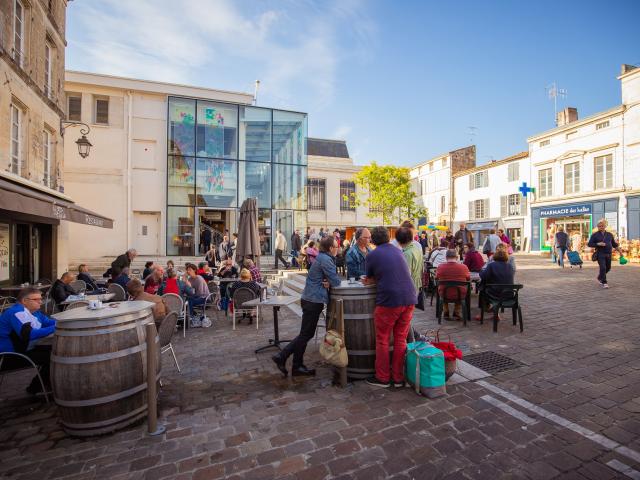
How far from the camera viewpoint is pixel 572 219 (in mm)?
25109

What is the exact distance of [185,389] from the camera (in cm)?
393

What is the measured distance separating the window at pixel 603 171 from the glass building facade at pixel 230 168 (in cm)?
2024

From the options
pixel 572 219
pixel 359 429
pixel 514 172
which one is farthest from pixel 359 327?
pixel 514 172

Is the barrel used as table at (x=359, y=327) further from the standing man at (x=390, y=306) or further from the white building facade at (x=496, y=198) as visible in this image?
the white building facade at (x=496, y=198)

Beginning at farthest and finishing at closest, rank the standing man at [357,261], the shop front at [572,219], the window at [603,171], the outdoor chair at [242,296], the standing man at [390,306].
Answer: the window at [603,171] → the shop front at [572,219] → the outdoor chair at [242,296] → the standing man at [357,261] → the standing man at [390,306]

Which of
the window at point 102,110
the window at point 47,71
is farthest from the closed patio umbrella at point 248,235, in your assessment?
the window at point 102,110

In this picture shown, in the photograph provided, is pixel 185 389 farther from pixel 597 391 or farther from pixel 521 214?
pixel 521 214

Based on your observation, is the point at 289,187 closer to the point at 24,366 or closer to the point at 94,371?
the point at 24,366

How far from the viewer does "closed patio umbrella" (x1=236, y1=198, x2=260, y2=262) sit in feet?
30.1

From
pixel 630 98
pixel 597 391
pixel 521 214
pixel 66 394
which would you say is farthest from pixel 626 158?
pixel 66 394

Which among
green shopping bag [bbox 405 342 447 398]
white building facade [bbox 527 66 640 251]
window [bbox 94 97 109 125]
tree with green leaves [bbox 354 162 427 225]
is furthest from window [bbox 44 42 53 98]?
white building facade [bbox 527 66 640 251]

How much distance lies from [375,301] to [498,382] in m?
1.65

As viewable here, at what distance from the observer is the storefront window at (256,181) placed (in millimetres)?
19734

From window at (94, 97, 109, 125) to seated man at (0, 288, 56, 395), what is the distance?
59.5 feet
